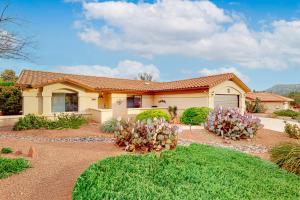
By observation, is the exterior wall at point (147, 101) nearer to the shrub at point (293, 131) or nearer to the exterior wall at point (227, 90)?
the exterior wall at point (227, 90)

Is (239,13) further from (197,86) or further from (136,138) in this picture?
(136,138)

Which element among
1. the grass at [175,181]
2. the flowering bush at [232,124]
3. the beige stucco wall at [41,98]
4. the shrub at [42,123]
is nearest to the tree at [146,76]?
the beige stucco wall at [41,98]

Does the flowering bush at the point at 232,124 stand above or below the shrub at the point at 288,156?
above

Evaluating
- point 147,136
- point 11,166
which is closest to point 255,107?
point 147,136

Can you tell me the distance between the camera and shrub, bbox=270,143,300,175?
22.6ft

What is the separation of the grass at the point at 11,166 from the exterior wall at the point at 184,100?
1651 cm

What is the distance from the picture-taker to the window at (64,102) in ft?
65.8

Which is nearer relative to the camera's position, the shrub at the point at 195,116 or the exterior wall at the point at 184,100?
the shrub at the point at 195,116

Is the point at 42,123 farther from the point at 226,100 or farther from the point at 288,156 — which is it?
the point at 226,100

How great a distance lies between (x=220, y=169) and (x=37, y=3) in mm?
10505

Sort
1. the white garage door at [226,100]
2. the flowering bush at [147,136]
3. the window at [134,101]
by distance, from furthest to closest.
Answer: the window at [134,101] → the white garage door at [226,100] → the flowering bush at [147,136]

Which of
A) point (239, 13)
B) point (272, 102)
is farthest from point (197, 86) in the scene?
point (272, 102)

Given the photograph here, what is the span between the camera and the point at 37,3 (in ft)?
36.2

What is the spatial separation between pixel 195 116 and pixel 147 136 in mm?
10237
